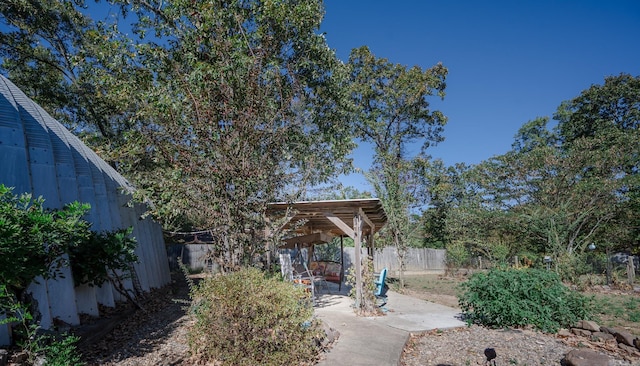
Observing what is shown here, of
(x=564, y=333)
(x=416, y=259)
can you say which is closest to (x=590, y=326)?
(x=564, y=333)

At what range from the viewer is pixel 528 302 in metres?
5.52

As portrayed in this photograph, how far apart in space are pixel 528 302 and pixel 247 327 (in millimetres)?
4650

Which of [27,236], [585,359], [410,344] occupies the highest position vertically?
[27,236]

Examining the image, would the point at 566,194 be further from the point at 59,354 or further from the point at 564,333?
the point at 59,354

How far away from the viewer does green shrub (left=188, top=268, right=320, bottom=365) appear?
359cm

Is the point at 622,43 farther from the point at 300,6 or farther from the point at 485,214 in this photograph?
the point at 300,6

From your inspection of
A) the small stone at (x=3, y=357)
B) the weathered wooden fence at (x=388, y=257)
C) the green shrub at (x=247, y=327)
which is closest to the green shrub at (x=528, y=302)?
the green shrub at (x=247, y=327)

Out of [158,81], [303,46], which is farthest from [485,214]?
[158,81]

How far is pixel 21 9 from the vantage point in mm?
9289

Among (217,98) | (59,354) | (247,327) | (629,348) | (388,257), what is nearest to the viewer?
(59,354)

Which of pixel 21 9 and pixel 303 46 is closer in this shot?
pixel 303 46

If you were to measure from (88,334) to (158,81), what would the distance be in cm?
532

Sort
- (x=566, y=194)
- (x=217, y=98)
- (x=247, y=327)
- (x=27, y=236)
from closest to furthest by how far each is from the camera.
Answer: (x=27, y=236)
(x=247, y=327)
(x=217, y=98)
(x=566, y=194)

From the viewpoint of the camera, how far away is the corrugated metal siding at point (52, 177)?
14.0ft
